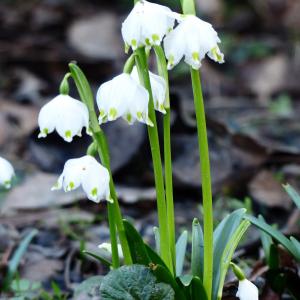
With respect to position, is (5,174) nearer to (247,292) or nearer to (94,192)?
(94,192)

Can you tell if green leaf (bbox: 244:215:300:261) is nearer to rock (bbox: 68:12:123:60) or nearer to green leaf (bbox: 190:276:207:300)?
green leaf (bbox: 190:276:207:300)

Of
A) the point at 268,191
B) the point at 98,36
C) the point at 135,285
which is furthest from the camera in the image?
the point at 98,36

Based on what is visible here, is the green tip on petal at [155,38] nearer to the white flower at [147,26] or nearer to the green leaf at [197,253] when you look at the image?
the white flower at [147,26]

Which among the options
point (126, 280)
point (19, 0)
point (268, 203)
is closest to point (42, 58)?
point (19, 0)

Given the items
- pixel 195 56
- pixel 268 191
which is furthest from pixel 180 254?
pixel 268 191

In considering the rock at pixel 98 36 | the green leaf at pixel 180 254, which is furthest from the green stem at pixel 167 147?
the rock at pixel 98 36

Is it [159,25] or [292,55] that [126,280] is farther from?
[292,55]

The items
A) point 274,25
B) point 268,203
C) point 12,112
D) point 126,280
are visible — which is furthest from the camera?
point 274,25

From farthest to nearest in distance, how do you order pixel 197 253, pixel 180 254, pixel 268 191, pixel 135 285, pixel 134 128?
pixel 134 128, pixel 268 191, pixel 180 254, pixel 197 253, pixel 135 285
